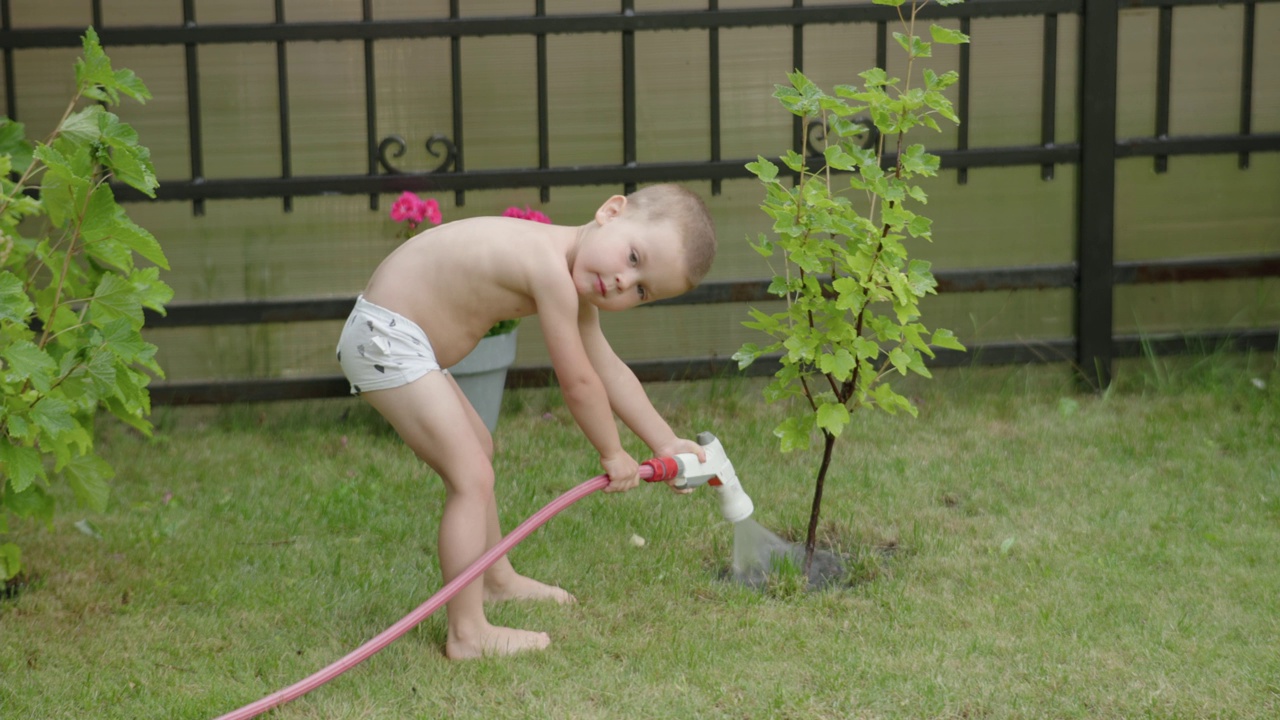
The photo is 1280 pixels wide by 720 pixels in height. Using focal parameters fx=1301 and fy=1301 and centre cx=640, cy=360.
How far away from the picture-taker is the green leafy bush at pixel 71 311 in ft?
8.46

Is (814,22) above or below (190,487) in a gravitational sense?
above

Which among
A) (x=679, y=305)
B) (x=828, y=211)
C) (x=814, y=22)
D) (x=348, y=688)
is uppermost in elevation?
(x=814, y=22)

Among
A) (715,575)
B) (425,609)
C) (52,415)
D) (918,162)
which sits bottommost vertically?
(715,575)

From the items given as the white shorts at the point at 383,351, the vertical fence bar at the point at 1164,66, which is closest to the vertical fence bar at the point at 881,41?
the vertical fence bar at the point at 1164,66

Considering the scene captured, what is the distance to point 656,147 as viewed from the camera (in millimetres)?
4699

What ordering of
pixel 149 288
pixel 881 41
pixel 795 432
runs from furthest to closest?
1. pixel 881 41
2. pixel 795 432
3. pixel 149 288

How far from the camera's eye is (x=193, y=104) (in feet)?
14.7

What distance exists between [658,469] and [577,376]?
0.89 feet

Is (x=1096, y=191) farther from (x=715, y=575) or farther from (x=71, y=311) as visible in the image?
(x=71, y=311)

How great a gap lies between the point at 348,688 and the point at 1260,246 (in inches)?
152

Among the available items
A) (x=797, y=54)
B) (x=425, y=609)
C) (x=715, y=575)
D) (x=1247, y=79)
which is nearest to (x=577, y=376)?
(x=425, y=609)

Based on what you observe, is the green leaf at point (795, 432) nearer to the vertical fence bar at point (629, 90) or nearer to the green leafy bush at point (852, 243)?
the green leafy bush at point (852, 243)

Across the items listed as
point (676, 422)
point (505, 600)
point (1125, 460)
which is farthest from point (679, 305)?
point (505, 600)

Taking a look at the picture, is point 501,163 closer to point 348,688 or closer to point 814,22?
point 814,22
